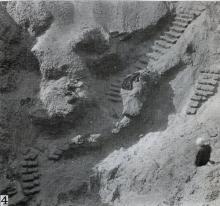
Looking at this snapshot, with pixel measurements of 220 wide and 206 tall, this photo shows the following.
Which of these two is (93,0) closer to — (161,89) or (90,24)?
(90,24)

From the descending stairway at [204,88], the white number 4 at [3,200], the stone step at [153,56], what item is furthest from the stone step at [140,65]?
the white number 4 at [3,200]

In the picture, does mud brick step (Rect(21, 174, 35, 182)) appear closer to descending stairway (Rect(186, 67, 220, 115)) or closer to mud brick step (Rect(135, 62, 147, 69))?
mud brick step (Rect(135, 62, 147, 69))

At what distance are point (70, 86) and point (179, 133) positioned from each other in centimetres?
162

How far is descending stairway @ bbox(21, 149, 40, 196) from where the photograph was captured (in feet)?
20.4

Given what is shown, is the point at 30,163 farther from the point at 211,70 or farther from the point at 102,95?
the point at 211,70

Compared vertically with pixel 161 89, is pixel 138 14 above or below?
above

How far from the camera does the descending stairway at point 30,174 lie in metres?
6.23

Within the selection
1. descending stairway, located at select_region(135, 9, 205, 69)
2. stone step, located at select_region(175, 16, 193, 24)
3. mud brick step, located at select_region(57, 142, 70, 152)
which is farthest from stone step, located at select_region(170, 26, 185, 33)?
mud brick step, located at select_region(57, 142, 70, 152)

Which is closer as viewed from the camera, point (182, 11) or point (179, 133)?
point (179, 133)

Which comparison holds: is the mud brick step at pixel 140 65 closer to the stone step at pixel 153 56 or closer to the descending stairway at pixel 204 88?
the stone step at pixel 153 56

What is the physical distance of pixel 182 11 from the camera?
23.0 feet

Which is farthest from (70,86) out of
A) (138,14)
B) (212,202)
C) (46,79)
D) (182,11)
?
(212,202)

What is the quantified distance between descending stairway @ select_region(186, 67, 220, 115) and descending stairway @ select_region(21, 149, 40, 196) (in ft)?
7.15

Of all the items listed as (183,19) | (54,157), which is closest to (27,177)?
(54,157)
